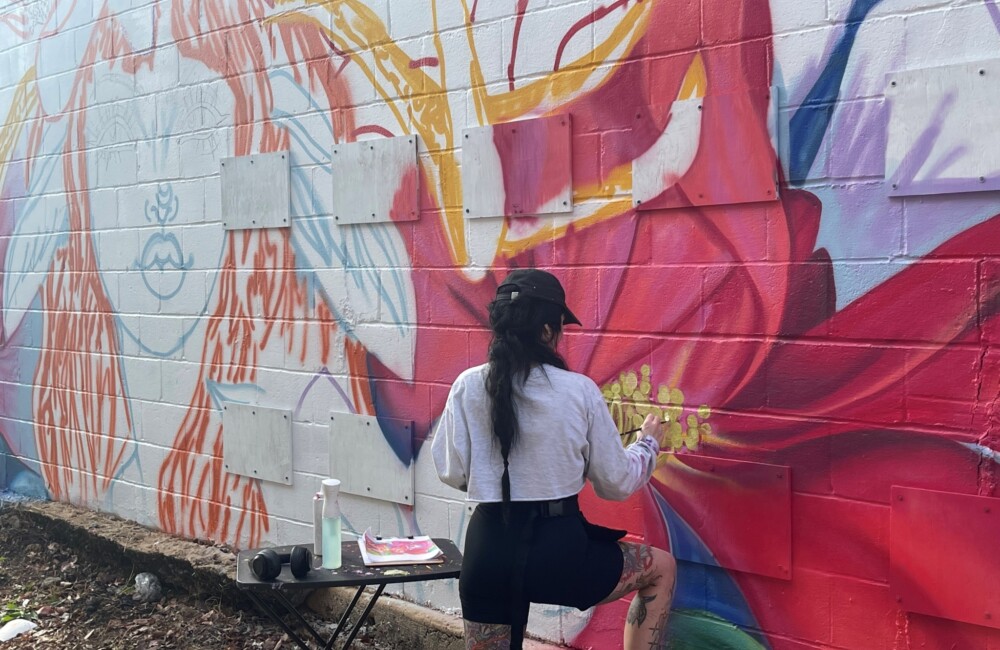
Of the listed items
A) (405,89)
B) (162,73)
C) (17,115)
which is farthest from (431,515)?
(17,115)

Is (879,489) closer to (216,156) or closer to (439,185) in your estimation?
(439,185)

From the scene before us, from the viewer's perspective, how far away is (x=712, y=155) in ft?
10.7

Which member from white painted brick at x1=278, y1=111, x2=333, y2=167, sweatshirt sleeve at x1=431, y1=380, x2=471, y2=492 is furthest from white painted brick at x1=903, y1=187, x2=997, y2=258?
white painted brick at x1=278, y1=111, x2=333, y2=167

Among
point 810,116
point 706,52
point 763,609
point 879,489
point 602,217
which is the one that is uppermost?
point 706,52

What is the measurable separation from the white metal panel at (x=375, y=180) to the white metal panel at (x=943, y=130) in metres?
2.00

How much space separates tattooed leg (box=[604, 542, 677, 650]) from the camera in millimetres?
2982

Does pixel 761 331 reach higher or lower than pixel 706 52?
lower

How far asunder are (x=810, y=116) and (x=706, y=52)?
1.45 feet

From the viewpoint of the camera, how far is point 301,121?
4.64 meters

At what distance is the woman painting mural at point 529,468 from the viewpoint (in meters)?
2.80

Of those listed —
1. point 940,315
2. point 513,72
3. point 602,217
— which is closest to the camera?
point 940,315

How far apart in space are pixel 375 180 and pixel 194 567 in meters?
2.24

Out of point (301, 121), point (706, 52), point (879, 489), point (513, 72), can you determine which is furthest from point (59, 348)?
point (879, 489)

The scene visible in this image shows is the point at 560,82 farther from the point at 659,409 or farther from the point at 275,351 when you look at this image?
the point at 275,351
